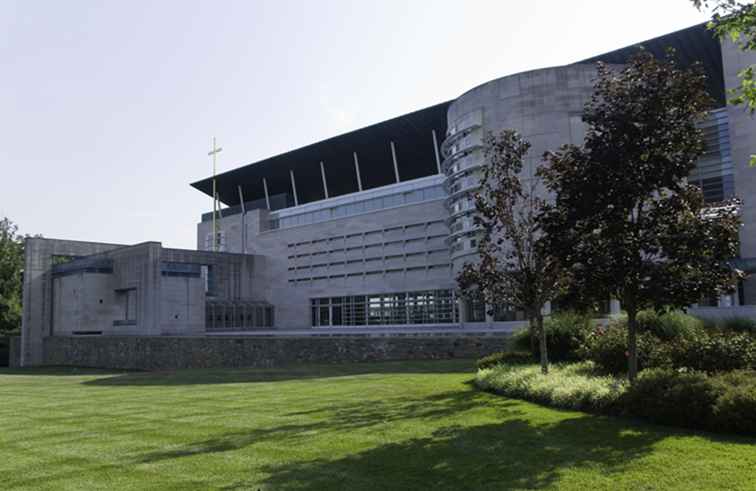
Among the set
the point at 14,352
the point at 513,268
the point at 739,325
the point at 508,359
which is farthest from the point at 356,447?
the point at 14,352

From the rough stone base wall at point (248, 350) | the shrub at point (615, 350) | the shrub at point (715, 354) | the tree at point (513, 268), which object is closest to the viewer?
the shrub at point (715, 354)

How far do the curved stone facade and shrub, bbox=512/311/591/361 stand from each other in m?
22.0

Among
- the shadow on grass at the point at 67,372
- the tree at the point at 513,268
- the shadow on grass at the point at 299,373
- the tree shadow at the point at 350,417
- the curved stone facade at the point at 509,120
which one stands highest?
the curved stone facade at the point at 509,120

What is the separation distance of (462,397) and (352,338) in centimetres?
1616

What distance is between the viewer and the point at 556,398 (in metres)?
13.4

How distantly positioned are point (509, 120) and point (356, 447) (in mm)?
38838

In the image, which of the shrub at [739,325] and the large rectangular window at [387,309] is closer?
the shrub at [739,325]

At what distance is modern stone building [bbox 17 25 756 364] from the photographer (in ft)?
146

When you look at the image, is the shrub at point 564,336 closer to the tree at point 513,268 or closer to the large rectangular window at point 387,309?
the tree at point 513,268

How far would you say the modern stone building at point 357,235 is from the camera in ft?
146

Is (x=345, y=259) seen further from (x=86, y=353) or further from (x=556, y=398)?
(x=556, y=398)

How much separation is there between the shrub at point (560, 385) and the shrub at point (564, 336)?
2.04 meters

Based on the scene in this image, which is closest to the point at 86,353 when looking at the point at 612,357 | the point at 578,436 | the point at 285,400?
the point at 285,400

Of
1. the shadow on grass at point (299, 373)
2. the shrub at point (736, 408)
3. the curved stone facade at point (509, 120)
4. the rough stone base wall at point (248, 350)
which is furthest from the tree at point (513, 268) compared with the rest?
the curved stone facade at point (509, 120)
